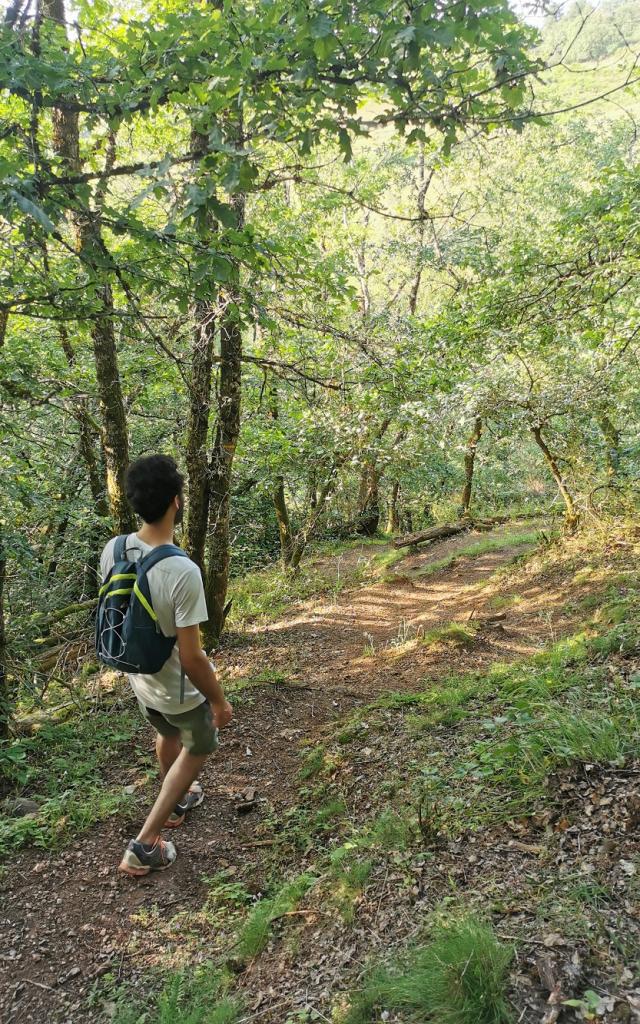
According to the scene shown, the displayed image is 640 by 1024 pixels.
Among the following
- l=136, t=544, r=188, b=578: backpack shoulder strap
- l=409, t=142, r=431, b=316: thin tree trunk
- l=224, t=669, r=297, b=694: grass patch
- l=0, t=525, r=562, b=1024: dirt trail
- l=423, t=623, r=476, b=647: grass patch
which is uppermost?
l=409, t=142, r=431, b=316: thin tree trunk

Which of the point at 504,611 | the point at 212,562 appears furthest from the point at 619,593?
the point at 212,562

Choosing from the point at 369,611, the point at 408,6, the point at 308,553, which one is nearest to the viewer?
the point at 408,6

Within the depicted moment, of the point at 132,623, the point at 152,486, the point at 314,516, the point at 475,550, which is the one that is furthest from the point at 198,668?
the point at 475,550

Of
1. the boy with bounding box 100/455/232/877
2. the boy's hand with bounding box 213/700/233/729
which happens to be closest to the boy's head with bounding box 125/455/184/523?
the boy with bounding box 100/455/232/877

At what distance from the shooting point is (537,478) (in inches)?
524

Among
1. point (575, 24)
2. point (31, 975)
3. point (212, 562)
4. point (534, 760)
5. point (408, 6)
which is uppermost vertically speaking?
point (575, 24)

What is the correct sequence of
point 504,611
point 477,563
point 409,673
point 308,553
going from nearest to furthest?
1. point 409,673
2. point 504,611
3. point 477,563
4. point 308,553

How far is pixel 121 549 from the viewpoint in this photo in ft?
9.96

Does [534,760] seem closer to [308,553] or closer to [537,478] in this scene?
[537,478]

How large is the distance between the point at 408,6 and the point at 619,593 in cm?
602

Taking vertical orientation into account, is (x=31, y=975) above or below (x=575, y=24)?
below

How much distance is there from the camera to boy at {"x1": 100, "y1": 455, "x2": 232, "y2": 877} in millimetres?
2820

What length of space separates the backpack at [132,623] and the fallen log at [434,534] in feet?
36.4

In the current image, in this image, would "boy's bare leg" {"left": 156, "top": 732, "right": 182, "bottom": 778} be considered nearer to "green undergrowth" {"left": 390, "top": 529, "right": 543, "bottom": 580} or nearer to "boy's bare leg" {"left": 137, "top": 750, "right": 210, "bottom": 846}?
"boy's bare leg" {"left": 137, "top": 750, "right": 210, "bottom": 846}
